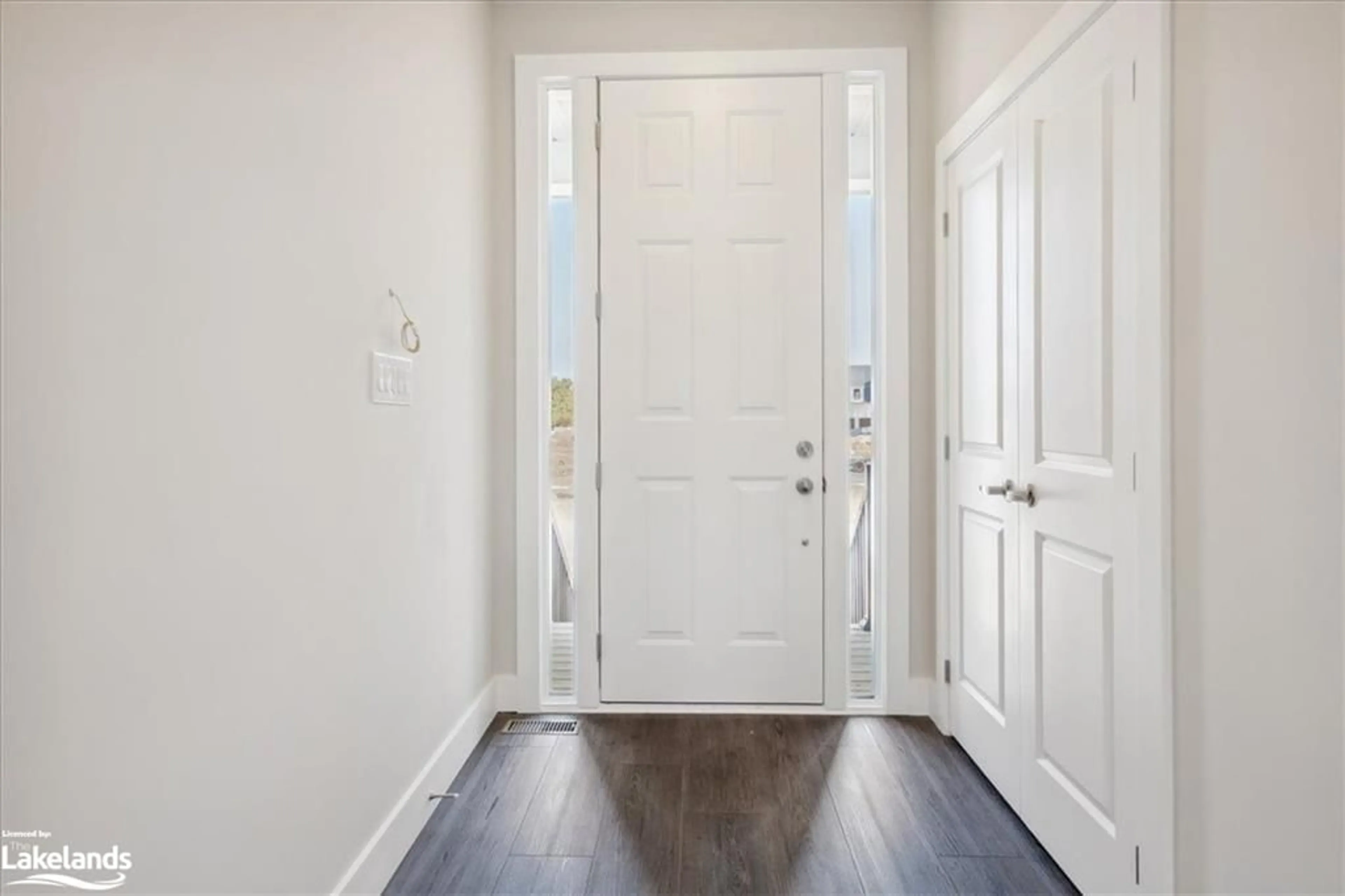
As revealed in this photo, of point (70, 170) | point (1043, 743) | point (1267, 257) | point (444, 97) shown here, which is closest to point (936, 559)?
point (1043, 743)

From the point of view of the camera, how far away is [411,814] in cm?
175

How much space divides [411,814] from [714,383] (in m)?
1.60

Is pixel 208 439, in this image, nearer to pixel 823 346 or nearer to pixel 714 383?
pixel 714 383

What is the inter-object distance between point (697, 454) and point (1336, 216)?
1.80 metres

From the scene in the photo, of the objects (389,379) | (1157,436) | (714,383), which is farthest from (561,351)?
(1157,436)

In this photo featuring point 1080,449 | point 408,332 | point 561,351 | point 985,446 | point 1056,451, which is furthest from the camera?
point 561,351

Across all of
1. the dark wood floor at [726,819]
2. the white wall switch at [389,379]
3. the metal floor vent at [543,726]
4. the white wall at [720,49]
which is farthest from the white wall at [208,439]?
the white wall at [720,49]

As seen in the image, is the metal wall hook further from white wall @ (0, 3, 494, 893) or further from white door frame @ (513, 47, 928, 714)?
white door frame @ (513, 47, 928, 714)

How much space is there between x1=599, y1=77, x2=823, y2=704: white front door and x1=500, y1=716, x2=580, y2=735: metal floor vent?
0.56 feet

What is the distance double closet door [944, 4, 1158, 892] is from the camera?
1435 mm

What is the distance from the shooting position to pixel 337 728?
1.42 m

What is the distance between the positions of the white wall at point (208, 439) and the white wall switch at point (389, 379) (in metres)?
0.03

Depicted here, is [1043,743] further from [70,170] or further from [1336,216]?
[70,170]

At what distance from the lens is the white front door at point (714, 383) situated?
2.56 m
